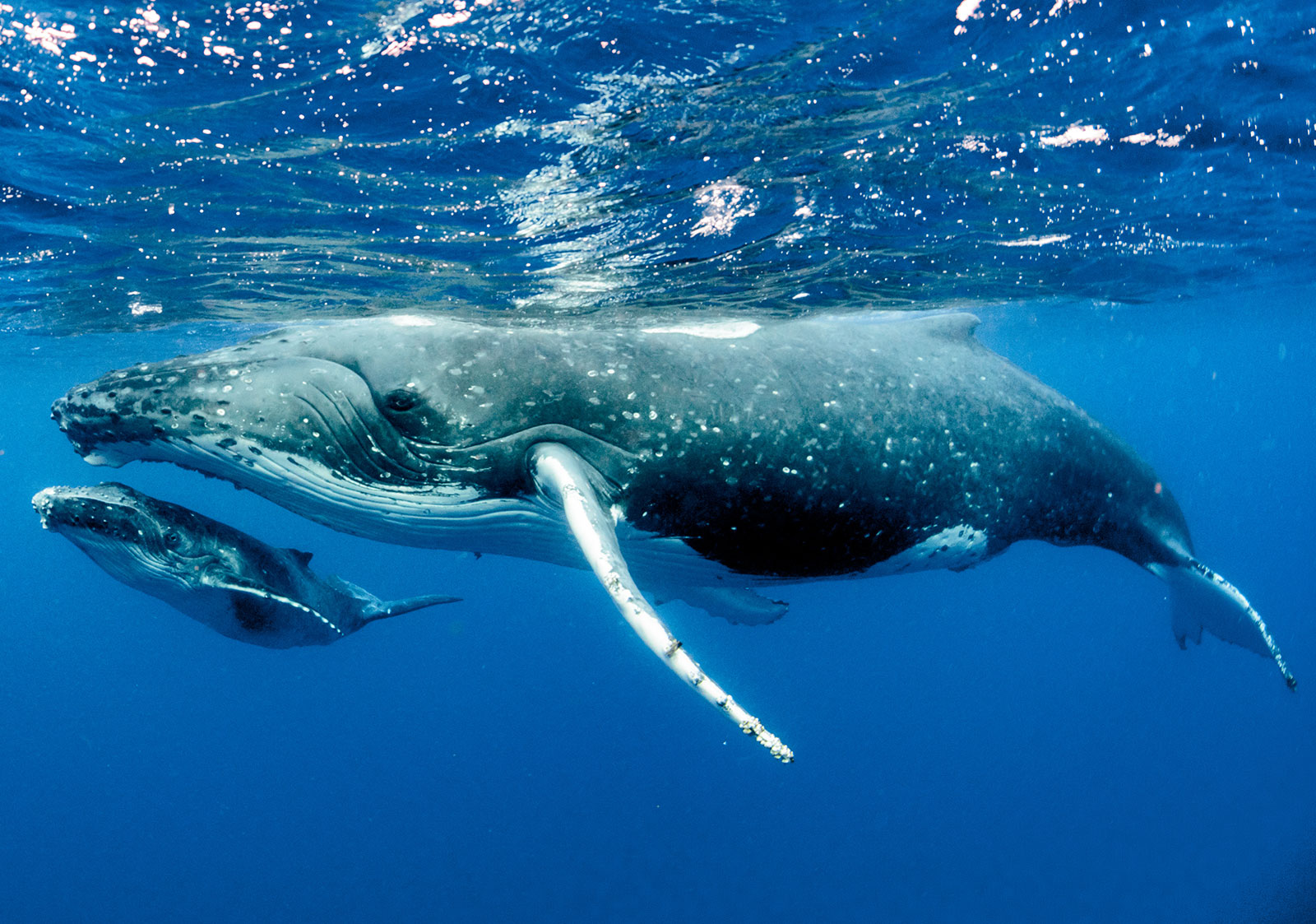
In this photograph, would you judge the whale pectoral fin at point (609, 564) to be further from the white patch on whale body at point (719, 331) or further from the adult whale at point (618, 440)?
the white patch on whale body at point (719, 331)

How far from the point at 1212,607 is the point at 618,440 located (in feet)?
24.9

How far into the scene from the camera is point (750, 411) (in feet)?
16.5

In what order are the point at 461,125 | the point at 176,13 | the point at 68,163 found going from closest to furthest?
the point at 176,13
the point at 461,125
the point at 68,163

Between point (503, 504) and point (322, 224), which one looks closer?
point (503, 504)

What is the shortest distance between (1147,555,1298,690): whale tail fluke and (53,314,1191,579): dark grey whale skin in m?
3.21

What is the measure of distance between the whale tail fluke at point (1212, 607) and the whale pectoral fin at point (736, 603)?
4035mm

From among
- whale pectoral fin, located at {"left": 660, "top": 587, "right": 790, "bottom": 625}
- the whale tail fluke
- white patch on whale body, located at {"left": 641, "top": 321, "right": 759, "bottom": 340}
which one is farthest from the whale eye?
the whale tail fluke

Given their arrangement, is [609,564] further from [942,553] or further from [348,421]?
[942,553]

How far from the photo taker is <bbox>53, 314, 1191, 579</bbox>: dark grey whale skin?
14.2 ft

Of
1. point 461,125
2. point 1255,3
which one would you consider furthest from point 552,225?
point 1255,3

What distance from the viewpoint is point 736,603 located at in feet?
25.2

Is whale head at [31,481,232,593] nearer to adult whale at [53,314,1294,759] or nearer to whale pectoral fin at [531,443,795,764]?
adult whale at [53,314,1294,759]

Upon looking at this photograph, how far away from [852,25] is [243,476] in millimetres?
6193

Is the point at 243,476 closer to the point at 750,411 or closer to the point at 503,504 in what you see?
the point at 503,504
